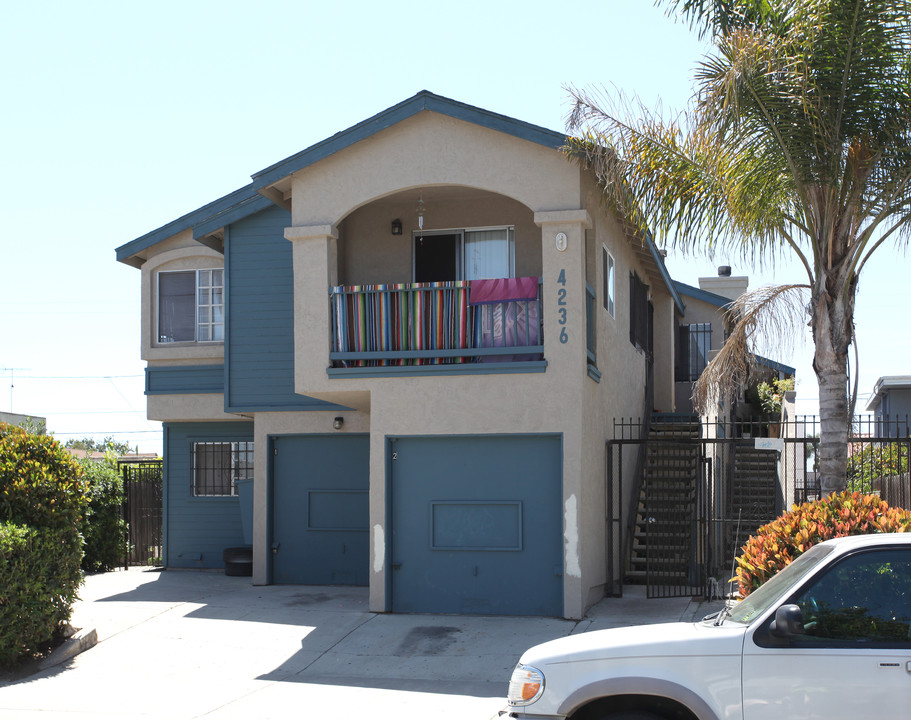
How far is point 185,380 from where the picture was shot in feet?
53.0

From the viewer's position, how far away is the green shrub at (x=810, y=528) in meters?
8.06

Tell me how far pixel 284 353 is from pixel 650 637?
10.1m

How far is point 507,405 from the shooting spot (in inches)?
464

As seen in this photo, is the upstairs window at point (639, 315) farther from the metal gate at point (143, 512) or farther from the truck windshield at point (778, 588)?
the truck windshield at point (778, 588)

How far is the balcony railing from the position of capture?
12000mm

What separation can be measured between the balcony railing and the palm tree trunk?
10.9 feet

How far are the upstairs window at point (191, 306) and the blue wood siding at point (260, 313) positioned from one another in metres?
1.36

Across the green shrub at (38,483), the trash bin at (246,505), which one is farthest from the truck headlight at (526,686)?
the trash bin at (246,505)

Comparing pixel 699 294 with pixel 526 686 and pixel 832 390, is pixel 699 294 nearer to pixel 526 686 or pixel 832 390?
pixel 832 390

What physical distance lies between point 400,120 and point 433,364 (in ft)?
10.0

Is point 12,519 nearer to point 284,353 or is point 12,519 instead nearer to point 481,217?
point 284,353

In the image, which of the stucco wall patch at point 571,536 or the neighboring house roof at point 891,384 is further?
the neighboring house roof at point 891,384

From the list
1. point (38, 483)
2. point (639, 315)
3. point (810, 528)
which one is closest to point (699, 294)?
point (639, 315)

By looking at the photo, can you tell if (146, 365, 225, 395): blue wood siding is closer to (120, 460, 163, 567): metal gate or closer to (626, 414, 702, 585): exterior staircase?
(120, 460, 163, 567): metal gate
